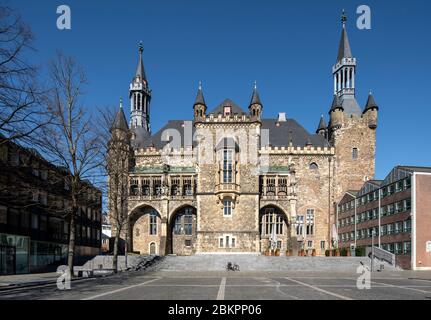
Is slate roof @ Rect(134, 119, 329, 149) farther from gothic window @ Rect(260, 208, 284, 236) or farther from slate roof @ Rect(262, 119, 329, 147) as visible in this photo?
gothic window @ Rect(260, 208, 284, 236)

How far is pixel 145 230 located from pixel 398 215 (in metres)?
33.2

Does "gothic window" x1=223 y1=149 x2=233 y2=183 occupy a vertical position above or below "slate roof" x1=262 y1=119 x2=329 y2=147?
below

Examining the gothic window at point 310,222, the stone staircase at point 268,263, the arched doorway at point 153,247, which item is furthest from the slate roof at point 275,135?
the stone staircase at point 268,263

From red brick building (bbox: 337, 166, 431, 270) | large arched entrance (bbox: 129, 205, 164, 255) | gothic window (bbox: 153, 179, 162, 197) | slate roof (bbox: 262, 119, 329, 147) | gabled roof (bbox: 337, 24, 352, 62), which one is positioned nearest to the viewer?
red brick building (bbox: 337, 166, 431, 270)

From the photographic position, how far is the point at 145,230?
197 feet

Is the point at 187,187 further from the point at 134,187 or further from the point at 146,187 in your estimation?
the point at 134,187

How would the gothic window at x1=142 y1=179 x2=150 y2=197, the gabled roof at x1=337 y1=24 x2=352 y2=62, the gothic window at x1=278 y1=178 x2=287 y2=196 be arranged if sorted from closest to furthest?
the gothic window at x1=278 y1=178 x2=287 y2=196
the gothic window at x1=142 y1=179 x2=150 y2=197
the gabled roof at x1=337 y1=24 x2=352 y2=62

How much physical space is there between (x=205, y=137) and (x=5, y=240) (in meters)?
28.6

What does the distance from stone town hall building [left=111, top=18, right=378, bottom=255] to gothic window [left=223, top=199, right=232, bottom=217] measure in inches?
5.1

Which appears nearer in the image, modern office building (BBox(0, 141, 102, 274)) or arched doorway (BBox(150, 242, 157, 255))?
modern office building (BBox(0, 141, 102, 274))

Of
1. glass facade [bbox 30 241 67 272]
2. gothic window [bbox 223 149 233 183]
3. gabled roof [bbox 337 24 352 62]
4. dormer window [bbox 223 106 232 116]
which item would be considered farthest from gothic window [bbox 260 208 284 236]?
gabled roof [bbox 337 24 352 62]

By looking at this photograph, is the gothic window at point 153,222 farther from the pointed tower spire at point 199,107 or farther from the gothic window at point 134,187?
the pointed tower spire at point 199,107

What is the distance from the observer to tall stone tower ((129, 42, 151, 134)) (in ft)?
248
